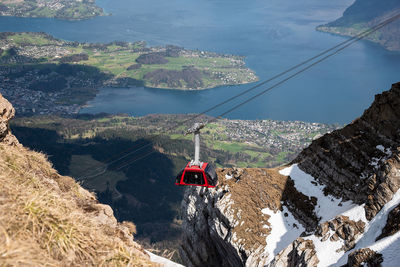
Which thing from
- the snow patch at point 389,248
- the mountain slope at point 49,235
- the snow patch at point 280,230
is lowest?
the snow patch at point 280,230

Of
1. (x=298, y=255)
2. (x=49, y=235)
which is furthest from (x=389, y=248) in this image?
(x=49, y=235)

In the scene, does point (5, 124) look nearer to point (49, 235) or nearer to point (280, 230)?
point (49, 235)

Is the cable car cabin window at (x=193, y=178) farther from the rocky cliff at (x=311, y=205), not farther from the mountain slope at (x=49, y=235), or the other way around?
the mountain slope at (x=49, y=235)

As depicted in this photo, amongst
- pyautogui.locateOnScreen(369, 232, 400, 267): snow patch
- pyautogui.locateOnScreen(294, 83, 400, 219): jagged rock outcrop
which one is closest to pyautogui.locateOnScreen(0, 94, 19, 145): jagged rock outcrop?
pyautogui.locateOnScreen(369, 232, 400, 267): snow patch

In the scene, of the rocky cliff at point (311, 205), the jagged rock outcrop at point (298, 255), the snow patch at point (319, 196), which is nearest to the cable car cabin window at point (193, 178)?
→ the rocky cliff at point (311, 205)

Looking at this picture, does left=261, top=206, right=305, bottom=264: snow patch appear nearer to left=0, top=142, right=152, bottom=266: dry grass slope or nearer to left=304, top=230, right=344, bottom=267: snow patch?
left=304, top=230, right=344, bottom=267: snow patch

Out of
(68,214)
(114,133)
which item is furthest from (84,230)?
(114,133)

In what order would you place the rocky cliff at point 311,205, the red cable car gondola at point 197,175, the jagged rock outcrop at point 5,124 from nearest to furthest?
the jagged rock outcrop at point 5,124 → the red cable car gondola at point 197,175 → the rocky cliff at point 311,205
